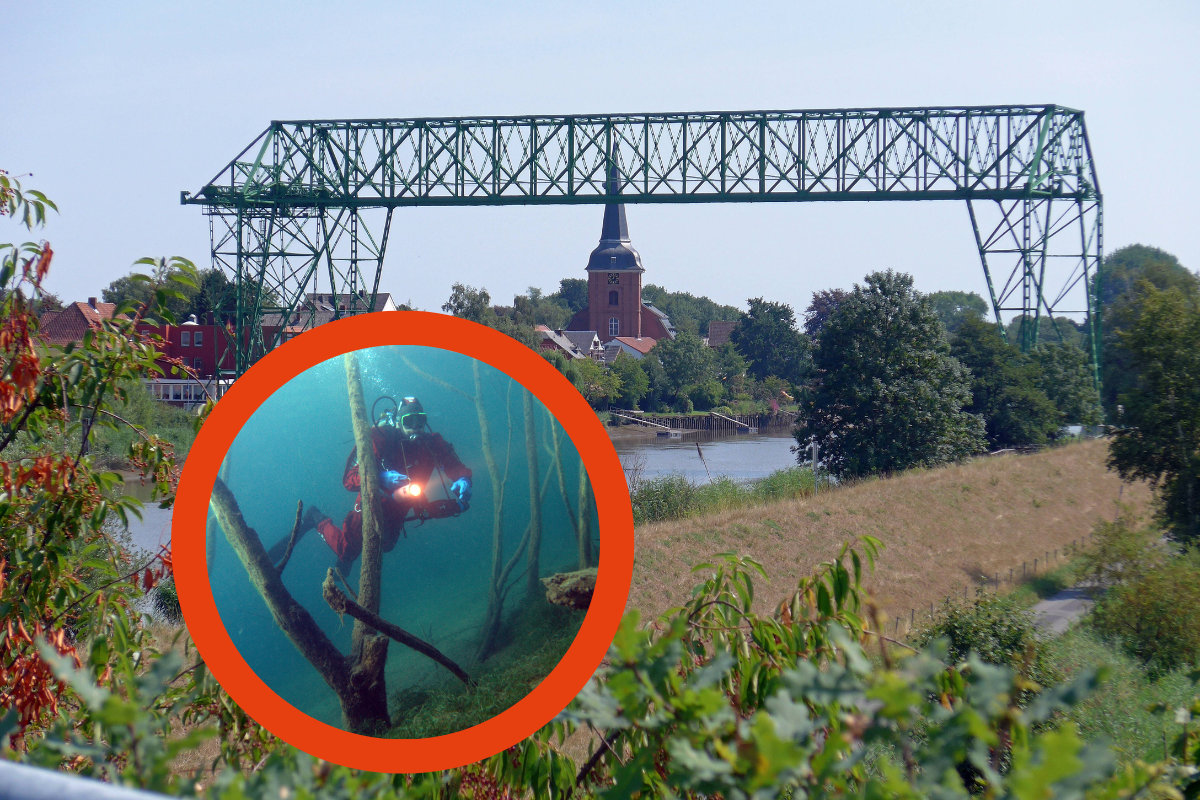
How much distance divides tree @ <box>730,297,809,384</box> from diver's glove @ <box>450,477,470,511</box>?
86678 mm

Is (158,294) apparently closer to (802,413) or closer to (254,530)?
(254,530)

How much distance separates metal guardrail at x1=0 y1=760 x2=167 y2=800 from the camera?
969 mm

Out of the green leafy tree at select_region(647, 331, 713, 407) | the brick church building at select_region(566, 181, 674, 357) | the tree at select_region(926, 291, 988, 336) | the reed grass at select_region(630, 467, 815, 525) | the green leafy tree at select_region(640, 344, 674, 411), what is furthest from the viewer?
the brick church building at select_region(566, 181, 674, 357)

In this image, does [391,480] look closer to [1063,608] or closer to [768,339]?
[1063,608]

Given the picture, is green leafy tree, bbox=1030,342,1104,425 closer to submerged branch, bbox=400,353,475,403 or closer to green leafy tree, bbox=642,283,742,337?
submerged branch, bbox=400,353,475,403

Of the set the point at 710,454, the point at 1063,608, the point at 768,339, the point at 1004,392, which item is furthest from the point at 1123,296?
the point at 768,339

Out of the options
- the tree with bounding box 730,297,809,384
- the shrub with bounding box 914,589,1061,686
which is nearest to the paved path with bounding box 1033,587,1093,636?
the shrub with bounding box 914,589,1061,686

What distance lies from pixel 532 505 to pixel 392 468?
290mm

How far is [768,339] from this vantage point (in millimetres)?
88875

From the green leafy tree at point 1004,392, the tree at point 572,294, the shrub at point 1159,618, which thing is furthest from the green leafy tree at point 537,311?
the shrub at point 1159,618

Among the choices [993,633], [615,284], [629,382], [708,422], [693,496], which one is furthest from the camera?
[615,284]

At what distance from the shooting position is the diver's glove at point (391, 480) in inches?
68.8

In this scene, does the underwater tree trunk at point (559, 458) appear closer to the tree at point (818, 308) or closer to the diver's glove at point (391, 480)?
the diver's glove at point (391, 480)

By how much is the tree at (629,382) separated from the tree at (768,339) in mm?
17367
